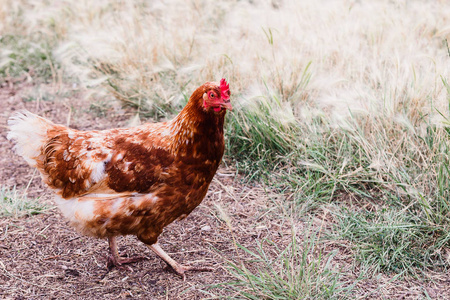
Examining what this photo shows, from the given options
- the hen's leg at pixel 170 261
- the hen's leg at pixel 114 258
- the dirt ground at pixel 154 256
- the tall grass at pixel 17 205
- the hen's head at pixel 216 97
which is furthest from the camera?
the tall grass at pixel 17 205

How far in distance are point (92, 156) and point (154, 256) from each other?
888 millimetres

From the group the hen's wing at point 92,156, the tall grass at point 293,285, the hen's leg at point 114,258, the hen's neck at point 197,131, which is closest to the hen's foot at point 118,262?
the hen's leg at point 114,258

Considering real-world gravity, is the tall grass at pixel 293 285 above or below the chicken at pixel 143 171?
below

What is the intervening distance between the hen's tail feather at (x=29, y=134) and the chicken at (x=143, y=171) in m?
0.03

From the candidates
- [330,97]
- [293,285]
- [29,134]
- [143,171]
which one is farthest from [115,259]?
[330,97]

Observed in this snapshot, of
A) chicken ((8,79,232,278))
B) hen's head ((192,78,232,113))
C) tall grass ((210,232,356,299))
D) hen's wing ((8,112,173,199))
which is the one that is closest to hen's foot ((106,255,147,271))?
chicken ((8,79,232,278))

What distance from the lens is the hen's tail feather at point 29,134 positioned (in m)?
2.99

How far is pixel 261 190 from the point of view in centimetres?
377

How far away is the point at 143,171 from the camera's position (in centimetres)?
274

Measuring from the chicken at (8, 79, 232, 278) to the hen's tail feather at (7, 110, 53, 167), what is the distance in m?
0.03

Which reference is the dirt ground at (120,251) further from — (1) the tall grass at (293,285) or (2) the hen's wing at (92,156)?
(2) the hen's wing at (92,156)

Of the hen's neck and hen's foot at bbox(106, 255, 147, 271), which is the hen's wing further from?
hen's foot at bbox(106, 255, 147, 271)

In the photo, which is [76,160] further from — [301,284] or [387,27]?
[387,27]

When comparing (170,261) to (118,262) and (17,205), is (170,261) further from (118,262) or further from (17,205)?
(17,205)
